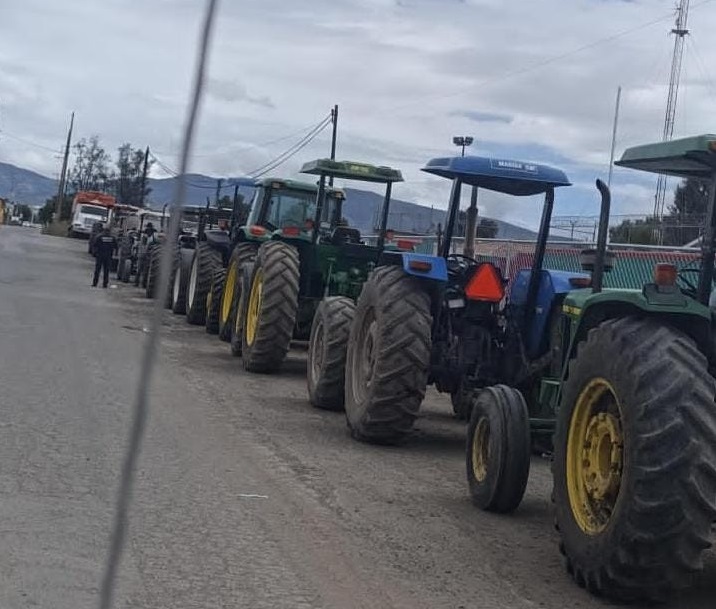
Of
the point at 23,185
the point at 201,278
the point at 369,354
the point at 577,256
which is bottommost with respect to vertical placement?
the point at 369,354

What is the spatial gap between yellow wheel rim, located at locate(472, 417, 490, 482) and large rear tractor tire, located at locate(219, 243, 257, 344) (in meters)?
8.09

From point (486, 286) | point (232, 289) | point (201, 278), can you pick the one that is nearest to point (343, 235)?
point (232, 289)

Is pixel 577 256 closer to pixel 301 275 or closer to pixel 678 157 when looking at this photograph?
pixel 301 275

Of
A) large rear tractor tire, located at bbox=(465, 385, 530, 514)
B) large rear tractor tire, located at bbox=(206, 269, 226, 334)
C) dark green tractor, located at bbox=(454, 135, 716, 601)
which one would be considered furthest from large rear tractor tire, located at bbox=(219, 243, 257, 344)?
dark green tractor, located at bbox=(454, 135, 716, 601)

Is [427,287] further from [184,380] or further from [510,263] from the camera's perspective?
[510,263]

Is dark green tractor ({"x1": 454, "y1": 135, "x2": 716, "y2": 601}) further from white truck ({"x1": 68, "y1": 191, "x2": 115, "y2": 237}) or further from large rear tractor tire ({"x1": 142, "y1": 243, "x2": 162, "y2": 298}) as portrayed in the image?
white truck ({"x1": 68, "y1": 191, "x2": 115, "y2": 237})

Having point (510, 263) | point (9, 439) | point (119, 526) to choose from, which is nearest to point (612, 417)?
point (119, 526)

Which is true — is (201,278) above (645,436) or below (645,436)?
above

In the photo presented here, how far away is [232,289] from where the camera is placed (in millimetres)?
17719

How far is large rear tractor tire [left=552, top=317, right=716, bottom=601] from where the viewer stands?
527cm

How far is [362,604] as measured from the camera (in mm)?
5262

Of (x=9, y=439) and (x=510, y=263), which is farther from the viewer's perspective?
(x=510, y=263)

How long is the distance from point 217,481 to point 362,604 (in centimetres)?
257

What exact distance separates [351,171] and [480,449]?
7.68 metres
